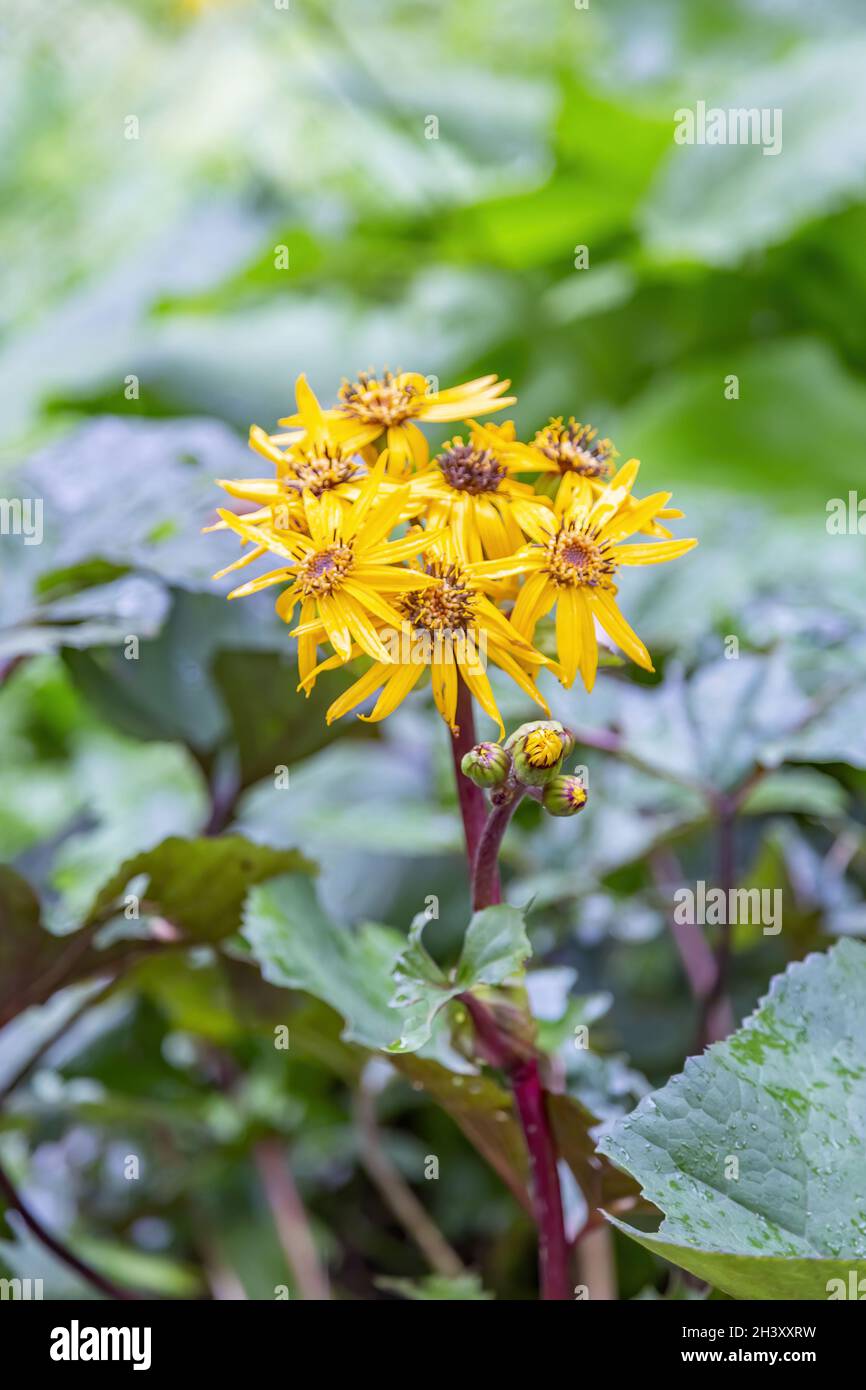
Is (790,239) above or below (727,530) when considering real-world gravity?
above

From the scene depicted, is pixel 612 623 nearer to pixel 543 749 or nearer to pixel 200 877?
pixel 543 749

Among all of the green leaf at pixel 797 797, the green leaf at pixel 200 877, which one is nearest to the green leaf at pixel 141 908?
the green leaf at pixel 200 877

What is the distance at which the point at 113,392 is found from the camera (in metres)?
1.07

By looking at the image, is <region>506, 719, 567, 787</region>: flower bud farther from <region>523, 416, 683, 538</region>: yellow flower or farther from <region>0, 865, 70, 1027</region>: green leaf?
<region>0, 865, 70, 1027</region>: green leaf

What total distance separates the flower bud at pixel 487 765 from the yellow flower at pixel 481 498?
0.05m

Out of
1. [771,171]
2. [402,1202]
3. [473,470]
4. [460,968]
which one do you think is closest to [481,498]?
[473,470]

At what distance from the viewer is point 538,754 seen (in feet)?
0.87

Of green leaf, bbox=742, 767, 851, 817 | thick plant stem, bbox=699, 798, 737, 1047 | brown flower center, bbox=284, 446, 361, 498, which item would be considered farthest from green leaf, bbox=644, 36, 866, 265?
brown flower center, bbox=284, 446, 361, 498

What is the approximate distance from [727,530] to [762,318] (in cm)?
43

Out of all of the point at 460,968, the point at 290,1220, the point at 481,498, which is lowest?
the point at 290,1220

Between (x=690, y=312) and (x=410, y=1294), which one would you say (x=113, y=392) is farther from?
(x=410, y=1294)

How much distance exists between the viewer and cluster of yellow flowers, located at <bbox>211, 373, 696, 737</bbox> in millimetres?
280

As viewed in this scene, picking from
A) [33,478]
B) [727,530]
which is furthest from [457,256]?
[33,478]

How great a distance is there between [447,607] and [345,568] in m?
0.03
